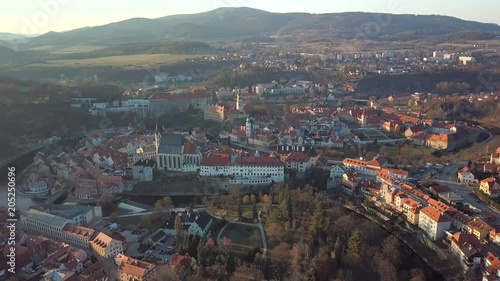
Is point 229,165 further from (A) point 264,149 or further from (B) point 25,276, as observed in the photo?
(B) point 25,276

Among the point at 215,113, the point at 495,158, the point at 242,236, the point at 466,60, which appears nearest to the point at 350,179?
the point at 242,236

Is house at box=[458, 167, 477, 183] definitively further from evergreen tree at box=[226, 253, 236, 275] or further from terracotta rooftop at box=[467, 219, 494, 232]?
evergreen tree at box=[226, 253, 236, 275]

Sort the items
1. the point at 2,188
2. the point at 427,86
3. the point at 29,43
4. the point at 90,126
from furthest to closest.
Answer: the point at 29,43 → the point at 427,86 → the point at 90,126 → the point at 2,188

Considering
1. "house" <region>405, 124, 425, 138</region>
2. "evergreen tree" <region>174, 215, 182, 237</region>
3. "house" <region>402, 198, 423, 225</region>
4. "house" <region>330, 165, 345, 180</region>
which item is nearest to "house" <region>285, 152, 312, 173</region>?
"house" <region>330, 165, 345, 180</region>

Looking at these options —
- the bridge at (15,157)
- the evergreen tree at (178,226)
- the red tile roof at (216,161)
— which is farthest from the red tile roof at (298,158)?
the bridge at (15,157)

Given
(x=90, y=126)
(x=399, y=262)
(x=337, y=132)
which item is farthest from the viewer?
Answer: (x=90, y=126)

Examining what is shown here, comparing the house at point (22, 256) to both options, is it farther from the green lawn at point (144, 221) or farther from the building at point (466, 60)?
the building at point (466, 60)

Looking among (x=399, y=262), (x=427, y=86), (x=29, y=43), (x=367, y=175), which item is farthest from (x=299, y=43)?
(x=399, y=262)

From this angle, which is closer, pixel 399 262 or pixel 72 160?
pixel 399 262

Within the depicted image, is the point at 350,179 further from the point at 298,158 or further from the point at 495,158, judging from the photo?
the point at 495,158
